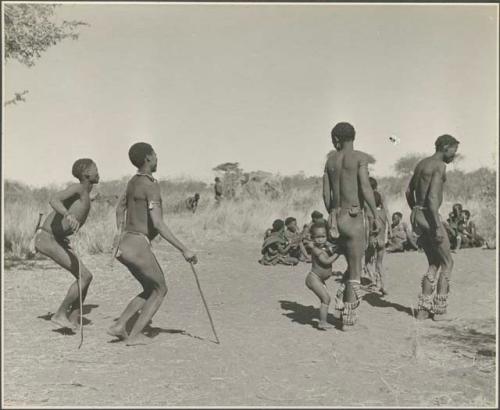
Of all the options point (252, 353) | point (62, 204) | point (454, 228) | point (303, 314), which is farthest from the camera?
point (454, 228)

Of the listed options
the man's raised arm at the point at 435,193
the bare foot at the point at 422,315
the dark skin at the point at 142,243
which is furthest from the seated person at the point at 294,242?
the dark skin at the point at 142,243

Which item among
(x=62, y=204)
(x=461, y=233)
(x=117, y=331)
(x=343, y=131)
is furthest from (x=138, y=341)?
(x=461, y=233)

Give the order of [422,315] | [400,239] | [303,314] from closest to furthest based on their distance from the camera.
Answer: [422,315]
[303,314]
[400,239]

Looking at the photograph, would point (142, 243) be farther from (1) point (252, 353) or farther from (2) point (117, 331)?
(1) point (252, 353)

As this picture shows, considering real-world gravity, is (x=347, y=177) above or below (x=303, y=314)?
above

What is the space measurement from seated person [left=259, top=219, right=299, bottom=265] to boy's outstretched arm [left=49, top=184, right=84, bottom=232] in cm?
561

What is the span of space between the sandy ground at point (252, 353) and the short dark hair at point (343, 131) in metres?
2.05

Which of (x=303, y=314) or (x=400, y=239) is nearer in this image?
(x=303, y=314)

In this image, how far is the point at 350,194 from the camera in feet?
22.6

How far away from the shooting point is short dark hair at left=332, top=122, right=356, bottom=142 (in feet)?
22.6

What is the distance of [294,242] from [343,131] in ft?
18.1

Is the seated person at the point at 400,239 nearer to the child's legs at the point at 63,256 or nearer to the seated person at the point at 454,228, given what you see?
the seated person at the point at 454,228

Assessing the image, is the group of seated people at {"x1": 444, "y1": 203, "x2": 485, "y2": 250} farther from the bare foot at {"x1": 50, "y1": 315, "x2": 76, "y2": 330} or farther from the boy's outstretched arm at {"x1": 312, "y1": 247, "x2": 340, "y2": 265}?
the bare foot at {"x1": 50, "y1": 315, "x2": 76, "y2": 330}

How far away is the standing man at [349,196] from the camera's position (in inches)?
271
